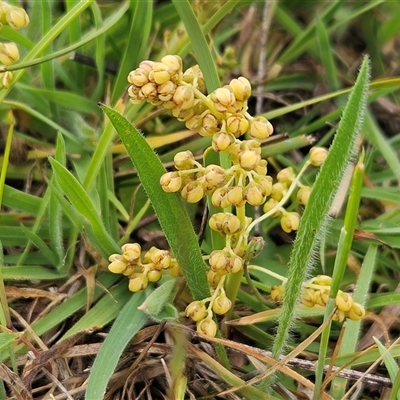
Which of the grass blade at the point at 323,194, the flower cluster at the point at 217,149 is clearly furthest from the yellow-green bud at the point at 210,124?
the grass blade at the point at 323,194

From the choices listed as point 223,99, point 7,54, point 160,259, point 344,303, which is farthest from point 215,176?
point 7,54

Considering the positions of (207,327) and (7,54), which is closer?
(207,327)

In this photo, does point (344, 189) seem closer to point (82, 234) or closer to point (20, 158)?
point (82, 234)

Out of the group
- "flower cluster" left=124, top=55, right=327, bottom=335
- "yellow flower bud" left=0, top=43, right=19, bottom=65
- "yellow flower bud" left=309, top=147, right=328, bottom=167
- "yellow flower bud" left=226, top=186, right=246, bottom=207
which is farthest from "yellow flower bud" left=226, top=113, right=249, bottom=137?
"yellow flower bud" left=0, top=43, right=19, bottom=65

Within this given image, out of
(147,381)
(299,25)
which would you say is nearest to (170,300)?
(147,381)

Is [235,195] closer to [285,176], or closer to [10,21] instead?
[285,176]
